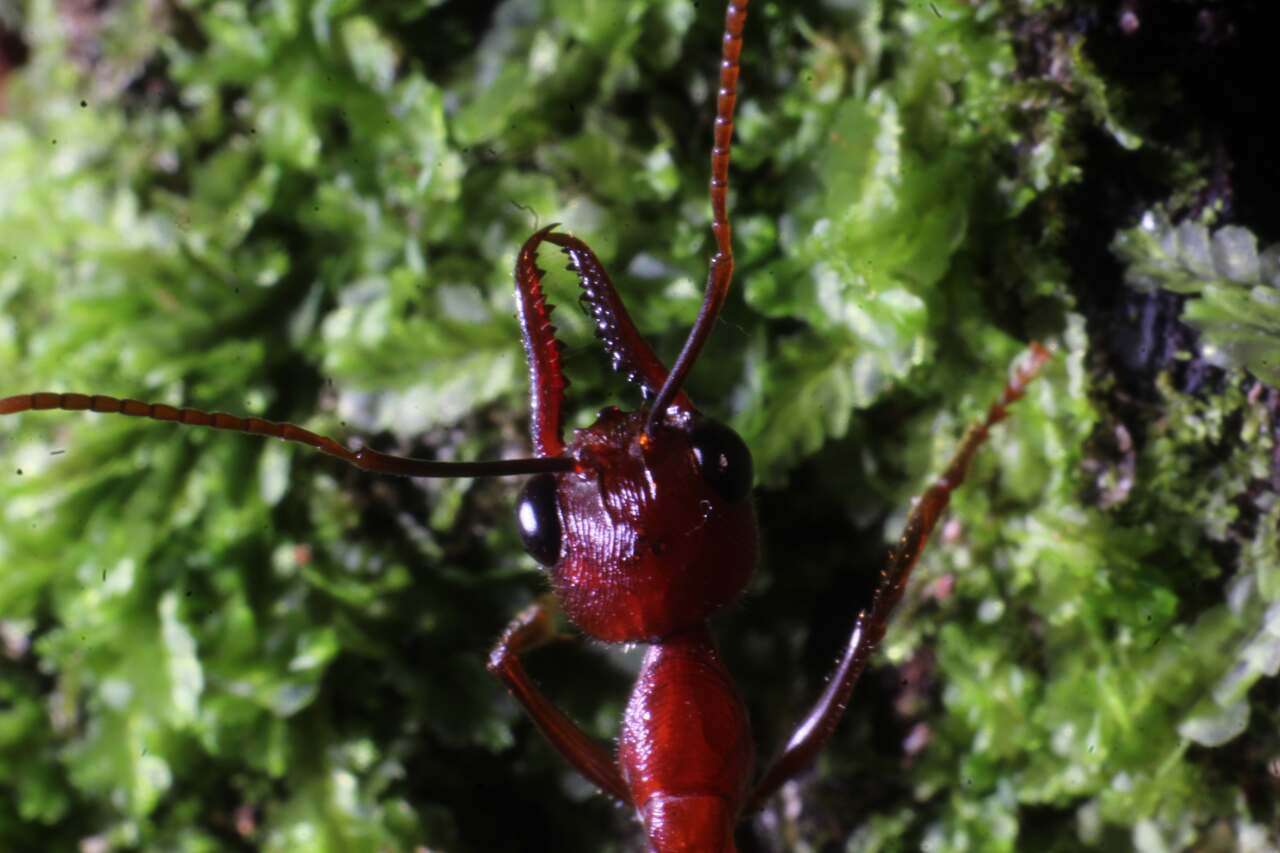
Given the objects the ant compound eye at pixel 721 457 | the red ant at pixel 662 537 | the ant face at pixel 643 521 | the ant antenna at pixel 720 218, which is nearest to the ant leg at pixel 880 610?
the red ant at pixel 662 537

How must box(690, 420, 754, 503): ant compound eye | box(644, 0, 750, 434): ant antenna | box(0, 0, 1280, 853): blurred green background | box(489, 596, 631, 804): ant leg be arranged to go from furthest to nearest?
1. box(489, 596, 631, 804): ant leg
2. box(0, 0, 1280, 853): blurred green background
3. box(690, 420, 754, 503): ant compound eye
4. box(644, 0, 750, 434): ant antenna

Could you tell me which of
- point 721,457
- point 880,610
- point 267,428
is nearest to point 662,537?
point 721,457

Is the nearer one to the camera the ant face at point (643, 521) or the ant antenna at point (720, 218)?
the ant antenna at point (720, 218)

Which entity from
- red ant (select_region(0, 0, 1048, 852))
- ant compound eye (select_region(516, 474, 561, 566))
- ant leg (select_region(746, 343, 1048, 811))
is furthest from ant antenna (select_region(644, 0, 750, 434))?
ant leg (select_region(746, 343, 1048, 811))

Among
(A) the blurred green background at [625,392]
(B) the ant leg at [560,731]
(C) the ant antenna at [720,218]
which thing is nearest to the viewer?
(C) the ant antenna at [720,218]

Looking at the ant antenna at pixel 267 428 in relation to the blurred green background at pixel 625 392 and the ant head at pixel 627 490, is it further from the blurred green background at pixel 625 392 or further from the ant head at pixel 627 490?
the blurred green background at pixel 625 392

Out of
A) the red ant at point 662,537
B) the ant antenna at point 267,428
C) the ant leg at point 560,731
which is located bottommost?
the ant leg at point 560,731

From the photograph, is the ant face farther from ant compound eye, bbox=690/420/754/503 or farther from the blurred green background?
the blurred green background
